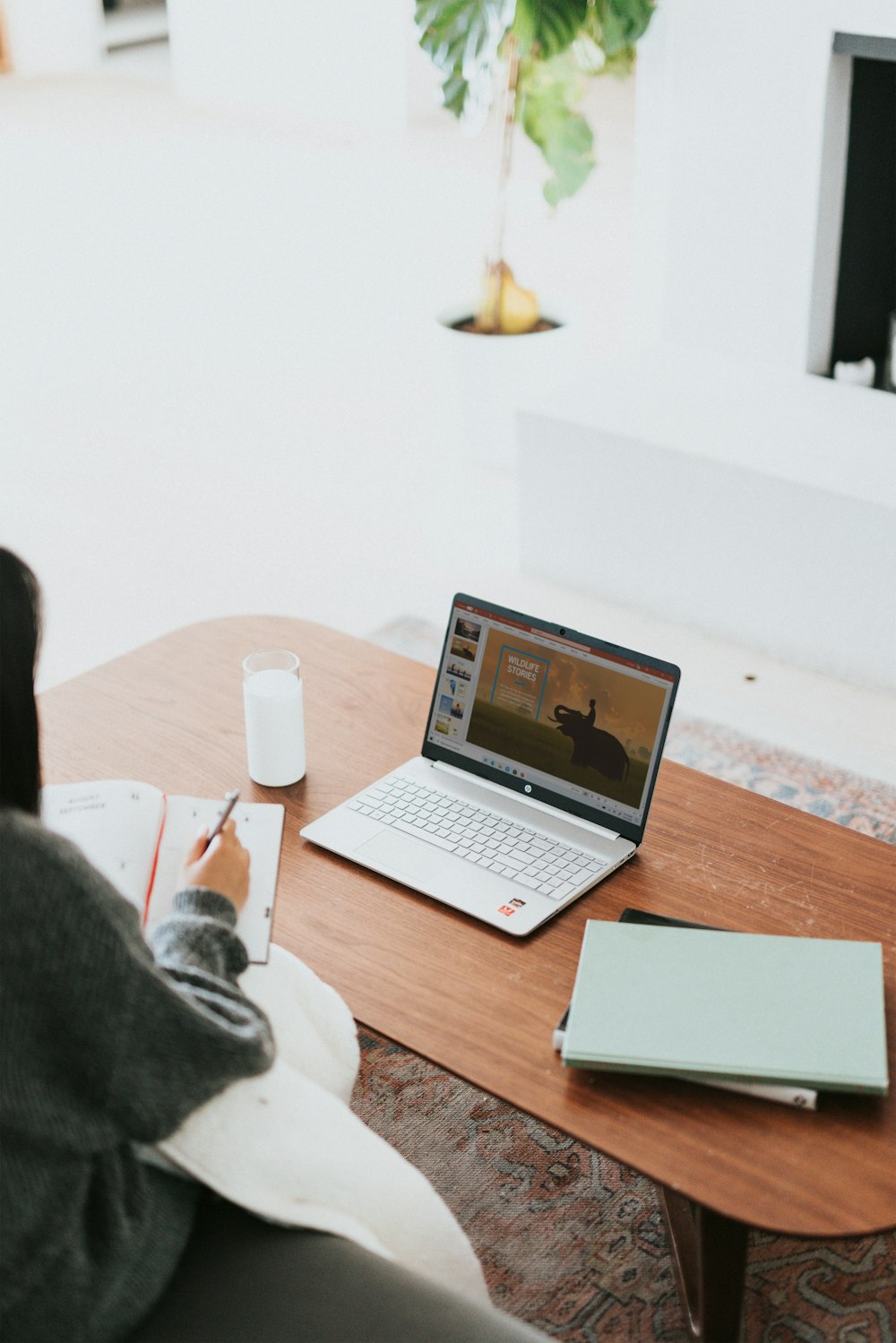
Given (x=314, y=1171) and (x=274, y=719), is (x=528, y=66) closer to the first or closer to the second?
(x=274, y=719)

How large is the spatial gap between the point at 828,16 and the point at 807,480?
3.17 feet

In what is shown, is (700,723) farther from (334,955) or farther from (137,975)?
(137,975)

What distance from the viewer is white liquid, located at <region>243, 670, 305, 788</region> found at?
5.31 feet

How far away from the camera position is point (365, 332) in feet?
14.9

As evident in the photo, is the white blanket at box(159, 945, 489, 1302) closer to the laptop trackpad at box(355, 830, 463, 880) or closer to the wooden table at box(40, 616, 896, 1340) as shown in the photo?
the wooden table at box(40, 616, 896, 1340)

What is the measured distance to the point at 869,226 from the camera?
319 cm

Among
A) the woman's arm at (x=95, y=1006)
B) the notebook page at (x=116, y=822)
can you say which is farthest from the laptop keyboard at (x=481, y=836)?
the woman's arm at (x=95, y=1006)

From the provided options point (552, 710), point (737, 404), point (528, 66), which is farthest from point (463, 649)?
point (528, 66)

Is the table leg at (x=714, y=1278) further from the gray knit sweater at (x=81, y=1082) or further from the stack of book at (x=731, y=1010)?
the gray knit sweater at (x=81, y=1082)

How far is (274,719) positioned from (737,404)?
1738 mm

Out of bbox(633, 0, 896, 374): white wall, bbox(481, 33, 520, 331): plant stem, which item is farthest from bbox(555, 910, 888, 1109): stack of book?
bbox(481, 33, 520, 331): plant stem

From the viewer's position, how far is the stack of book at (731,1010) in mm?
1191

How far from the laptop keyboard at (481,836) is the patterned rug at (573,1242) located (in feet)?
1.11

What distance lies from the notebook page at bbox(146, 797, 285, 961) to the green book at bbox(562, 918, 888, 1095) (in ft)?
1.03
